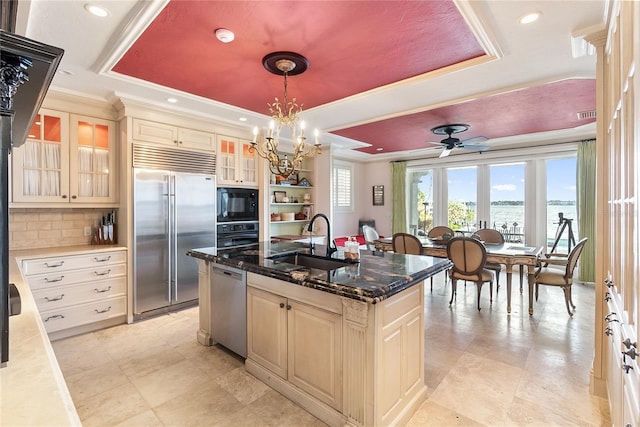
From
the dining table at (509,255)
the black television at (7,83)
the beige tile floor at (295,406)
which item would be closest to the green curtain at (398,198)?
the dining table at (509,255)

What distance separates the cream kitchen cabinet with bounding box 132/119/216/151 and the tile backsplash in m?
1.10

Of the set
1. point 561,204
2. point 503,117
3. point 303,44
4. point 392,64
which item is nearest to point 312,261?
point 303,44

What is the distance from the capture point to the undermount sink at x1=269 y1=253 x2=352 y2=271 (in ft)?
8.15

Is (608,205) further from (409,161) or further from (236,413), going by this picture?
(409,161)

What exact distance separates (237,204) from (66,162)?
79.5 inches

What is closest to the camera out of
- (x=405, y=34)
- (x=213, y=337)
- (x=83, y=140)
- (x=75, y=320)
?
(x=405, y=34)

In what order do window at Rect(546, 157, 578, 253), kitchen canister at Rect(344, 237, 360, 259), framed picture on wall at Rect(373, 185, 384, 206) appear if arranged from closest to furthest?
kitchen canister at Rect(344, 237, 360, 259), window at Rect(546, 157, 578, 253), framed picture on wall at Rect(373, 185, 384, 206)

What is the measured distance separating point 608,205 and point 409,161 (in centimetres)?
534

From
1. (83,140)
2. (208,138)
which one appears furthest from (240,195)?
(83,140)

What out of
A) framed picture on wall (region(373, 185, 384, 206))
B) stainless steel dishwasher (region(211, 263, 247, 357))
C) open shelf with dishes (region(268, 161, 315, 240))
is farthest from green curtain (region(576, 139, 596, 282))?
stainless steel dishwasher (region(211, 263, 247, 357))

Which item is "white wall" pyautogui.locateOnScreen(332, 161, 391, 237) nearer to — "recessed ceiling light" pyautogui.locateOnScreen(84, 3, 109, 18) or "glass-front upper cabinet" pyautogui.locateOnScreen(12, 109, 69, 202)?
"glass-front upper cabinet" pyautogui.locateOnScreen(12, 109, 69, 202)

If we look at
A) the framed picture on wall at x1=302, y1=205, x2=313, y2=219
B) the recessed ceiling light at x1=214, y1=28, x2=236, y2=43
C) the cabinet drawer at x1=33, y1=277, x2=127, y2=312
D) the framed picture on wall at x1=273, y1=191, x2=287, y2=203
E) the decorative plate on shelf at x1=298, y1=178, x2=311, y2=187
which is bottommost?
the cabinet drawer at x1=33, y1=277, x2=127, y2=312

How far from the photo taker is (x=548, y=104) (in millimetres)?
3629

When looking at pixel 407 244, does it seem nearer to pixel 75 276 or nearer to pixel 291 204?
pixel 291 204
